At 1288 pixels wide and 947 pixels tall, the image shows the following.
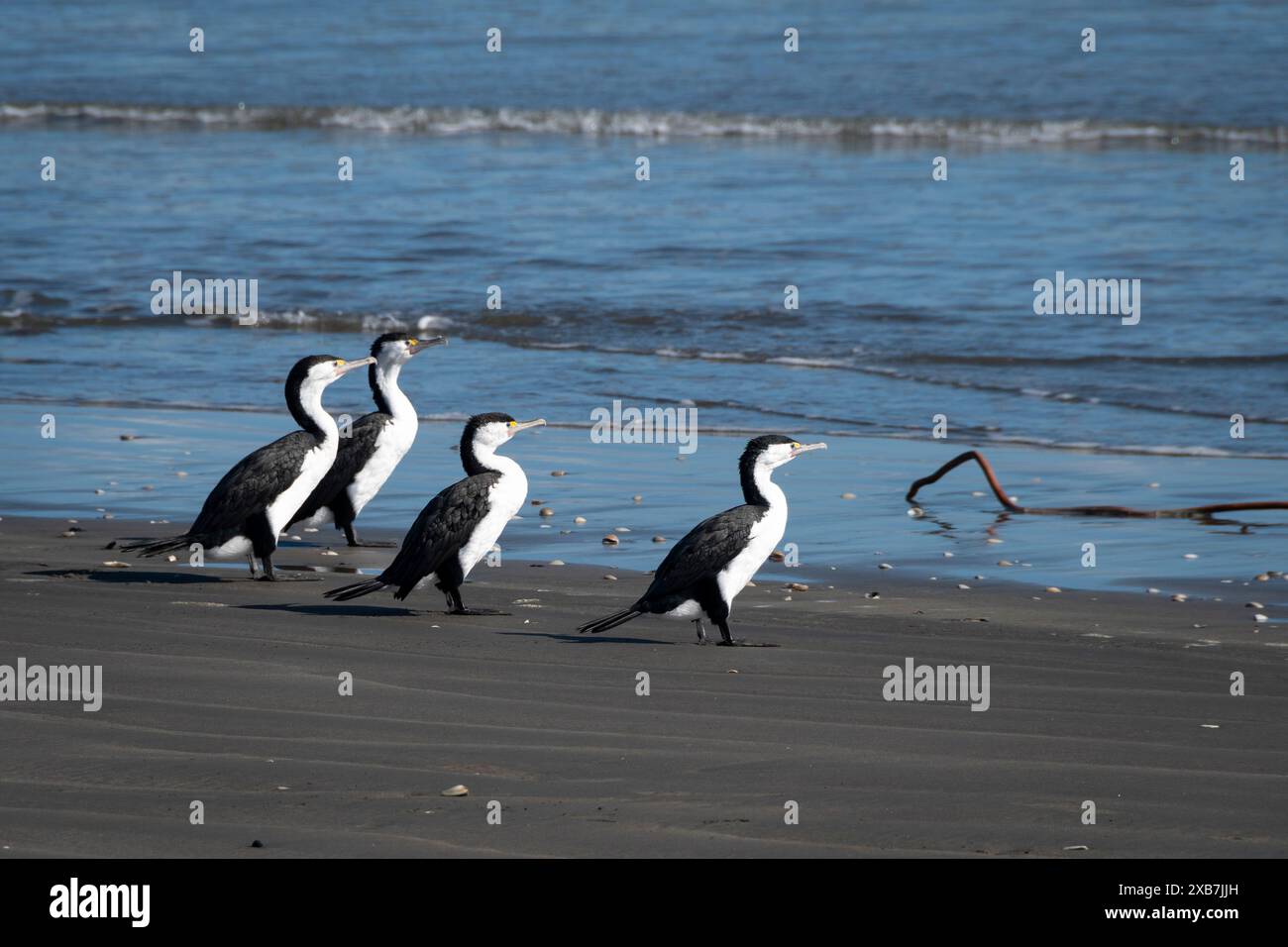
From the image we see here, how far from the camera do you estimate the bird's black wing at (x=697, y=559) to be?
24.1ft

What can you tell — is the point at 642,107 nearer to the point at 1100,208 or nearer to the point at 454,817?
the point at 1100,208

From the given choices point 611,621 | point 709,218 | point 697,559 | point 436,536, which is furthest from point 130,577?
point 709,218

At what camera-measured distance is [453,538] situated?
800cm

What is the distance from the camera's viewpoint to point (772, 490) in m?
7.94

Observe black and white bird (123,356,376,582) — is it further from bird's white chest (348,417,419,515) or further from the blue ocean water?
the blue ocean water

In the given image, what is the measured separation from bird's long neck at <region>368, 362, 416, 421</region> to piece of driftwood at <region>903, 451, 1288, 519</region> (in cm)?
306

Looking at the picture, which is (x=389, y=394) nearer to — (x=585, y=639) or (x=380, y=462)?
(x=380, y=462)

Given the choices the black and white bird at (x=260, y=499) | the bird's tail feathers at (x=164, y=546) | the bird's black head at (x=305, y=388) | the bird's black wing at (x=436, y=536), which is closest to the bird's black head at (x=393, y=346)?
the bird's black head at (x=305, y=388)

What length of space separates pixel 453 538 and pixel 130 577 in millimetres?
1828

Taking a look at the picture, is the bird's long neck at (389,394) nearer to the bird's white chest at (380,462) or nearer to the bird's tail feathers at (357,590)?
the bird's white chest at (380,462)

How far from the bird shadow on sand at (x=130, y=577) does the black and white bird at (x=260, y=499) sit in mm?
132

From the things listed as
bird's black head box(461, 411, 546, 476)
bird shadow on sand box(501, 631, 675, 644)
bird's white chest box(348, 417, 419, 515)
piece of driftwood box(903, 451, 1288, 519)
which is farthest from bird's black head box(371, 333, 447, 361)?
bird shadow on sand box(501, 631, 675, 644)

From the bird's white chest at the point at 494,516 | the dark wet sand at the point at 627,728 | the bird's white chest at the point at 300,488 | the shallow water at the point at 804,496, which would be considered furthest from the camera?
the shallow water at the point at 804,496

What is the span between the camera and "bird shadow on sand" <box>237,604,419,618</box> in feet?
26.1
